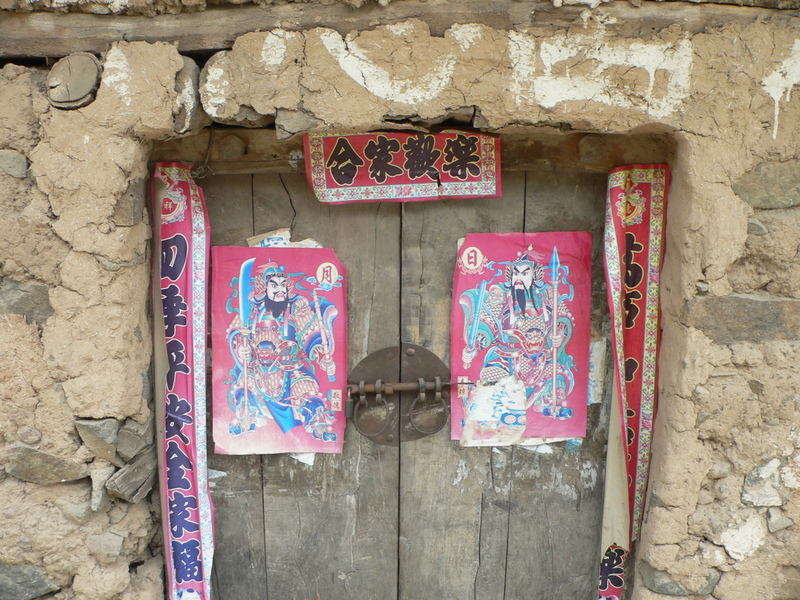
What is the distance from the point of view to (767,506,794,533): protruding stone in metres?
1.62

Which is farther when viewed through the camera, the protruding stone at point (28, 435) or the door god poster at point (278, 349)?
the door god poster at point (278, 349)

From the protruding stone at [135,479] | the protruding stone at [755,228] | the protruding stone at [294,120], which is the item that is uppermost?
the protruding stone at [294,120]

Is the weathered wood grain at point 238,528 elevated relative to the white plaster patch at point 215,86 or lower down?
lower down

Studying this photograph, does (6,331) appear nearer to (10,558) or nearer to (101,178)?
(101,178)

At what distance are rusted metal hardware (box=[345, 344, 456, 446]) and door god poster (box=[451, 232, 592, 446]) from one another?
0.06 m

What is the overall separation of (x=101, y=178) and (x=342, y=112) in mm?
A: 622

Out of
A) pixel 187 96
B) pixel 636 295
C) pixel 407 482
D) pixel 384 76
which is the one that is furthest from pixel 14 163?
pixel 636 295

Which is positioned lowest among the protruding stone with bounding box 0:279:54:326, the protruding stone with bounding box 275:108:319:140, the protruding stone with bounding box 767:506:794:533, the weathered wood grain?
the weathered wood grain

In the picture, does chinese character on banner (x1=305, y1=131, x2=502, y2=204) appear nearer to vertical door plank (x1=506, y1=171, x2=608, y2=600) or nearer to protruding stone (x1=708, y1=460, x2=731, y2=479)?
vertical door plank (x1=506, y1=171, x2=608, y2=600)

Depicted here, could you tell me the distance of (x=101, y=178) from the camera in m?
1.52

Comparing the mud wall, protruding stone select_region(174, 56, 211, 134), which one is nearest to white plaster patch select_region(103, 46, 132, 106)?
the mud wall

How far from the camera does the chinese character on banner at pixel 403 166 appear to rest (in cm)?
174

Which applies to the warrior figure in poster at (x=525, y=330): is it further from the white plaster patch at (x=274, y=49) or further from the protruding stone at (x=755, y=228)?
the white plaster patch at (x=274, y=49)

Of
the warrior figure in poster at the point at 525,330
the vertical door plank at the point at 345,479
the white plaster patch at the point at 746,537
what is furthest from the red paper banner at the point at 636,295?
the vertical door plank at the point at 345,479
